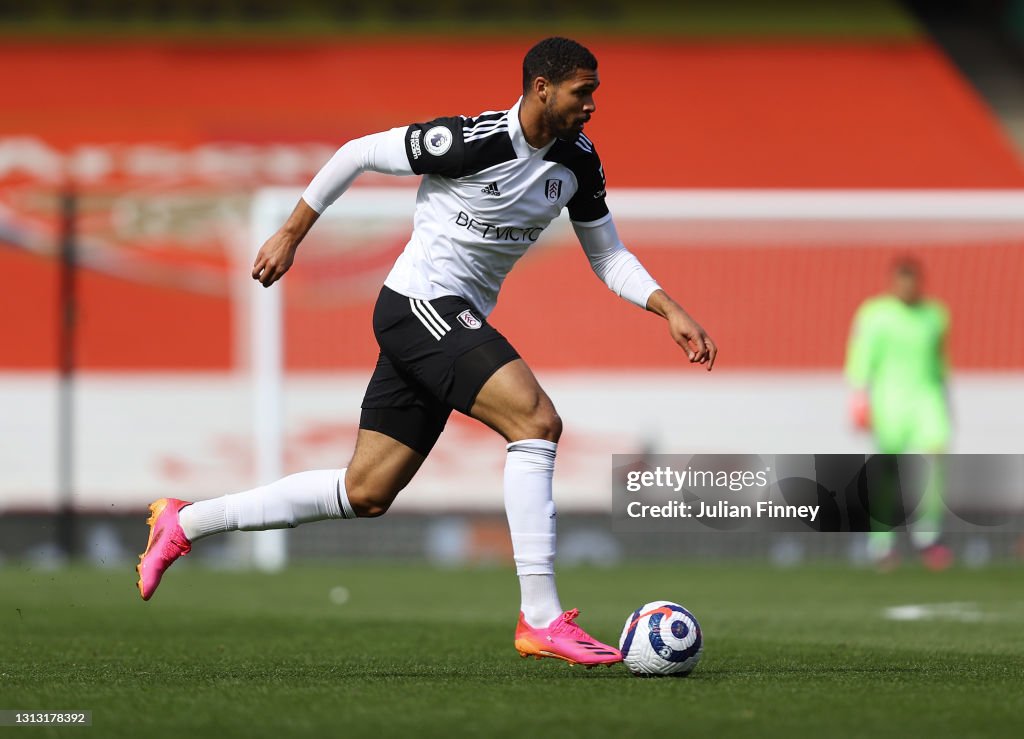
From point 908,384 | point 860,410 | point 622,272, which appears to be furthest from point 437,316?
point 908,384

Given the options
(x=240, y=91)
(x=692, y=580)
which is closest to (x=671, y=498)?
(x=692, y=580)

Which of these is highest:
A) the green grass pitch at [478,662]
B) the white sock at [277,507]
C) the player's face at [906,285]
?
the player's face at [906,285]

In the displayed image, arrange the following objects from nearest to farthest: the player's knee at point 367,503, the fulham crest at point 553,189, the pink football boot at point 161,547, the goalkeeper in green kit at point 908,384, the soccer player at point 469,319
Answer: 1. the soccer player at point 469,319
2. the fulham crest at point 553,189
3. the player's knee at point 367,503
4. the pink football boot at point 161,547
5. the goalkeeper in green kit at point 908,384

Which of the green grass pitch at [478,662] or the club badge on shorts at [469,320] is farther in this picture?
the club badge on shorts at [469,320]

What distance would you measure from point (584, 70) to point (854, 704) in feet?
7.04

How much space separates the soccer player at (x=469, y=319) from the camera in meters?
5.37

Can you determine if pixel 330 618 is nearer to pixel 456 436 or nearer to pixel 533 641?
pixel 533 641

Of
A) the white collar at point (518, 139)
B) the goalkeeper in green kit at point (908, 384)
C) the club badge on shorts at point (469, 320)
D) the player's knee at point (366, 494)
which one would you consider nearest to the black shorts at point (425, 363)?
the club badge on shorts at point (469, 320)

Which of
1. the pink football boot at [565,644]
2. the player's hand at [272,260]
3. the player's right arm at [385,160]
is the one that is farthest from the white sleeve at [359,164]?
the pink football boot at [565,644]

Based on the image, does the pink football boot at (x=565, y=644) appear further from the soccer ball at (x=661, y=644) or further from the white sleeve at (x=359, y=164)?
the white sleeve at (x=359, y=164)

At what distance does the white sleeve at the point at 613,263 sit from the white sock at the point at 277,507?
118cm

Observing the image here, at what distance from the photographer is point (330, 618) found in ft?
26.0

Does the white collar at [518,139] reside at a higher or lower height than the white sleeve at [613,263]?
higher

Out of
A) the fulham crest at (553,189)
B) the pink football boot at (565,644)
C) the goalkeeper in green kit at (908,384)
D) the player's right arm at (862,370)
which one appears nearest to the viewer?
the pink football boot at (565,644)
